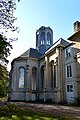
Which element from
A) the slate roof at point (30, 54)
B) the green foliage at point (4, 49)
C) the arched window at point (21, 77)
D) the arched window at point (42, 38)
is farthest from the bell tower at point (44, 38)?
the green foliage at point (4, 49)

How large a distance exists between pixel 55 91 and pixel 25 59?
12.0 metres

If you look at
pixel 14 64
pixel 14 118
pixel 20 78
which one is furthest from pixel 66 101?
pixel 14 118

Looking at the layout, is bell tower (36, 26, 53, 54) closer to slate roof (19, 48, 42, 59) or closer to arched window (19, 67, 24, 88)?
slate roof (19, 48, 42, 59)

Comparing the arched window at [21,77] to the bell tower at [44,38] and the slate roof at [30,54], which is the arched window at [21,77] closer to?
the slate roof at [30,54]

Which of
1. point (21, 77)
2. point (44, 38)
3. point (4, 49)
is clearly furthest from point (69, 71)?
point (44, 38)

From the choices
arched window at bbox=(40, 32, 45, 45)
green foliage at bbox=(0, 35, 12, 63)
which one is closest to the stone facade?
arched window at bbox=(40, 32, 45, 45)

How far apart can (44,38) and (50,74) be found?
1861cm

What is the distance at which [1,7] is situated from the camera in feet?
47.4

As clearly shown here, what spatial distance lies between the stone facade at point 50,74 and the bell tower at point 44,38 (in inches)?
26.7

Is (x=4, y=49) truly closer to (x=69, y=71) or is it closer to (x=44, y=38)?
(x=69, y=71)

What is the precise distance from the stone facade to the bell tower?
677 mm

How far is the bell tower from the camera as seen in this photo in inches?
2136

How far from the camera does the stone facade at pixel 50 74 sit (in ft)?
102

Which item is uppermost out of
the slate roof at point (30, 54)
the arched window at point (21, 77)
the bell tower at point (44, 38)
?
the bell tower at point (44, 38)
